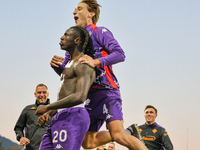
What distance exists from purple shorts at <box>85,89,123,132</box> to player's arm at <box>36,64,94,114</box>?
2.08ft

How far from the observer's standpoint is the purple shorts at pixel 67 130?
336 centimetres

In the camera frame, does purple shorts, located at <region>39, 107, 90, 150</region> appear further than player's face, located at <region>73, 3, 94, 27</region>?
No

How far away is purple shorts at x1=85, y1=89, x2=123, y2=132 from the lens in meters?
4.09

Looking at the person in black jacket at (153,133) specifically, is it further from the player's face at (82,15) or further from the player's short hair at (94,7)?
the player's face at (82,15)

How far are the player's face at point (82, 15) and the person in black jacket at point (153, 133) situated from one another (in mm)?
4505

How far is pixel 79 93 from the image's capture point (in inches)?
136

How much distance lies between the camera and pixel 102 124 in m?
4.46

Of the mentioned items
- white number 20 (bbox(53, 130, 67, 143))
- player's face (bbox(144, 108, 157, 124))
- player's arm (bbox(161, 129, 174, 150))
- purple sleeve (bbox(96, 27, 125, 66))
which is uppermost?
purple sleeve (bbox(96, 27, 125, 66))

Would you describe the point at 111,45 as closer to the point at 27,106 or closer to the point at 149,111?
the point at 27,106

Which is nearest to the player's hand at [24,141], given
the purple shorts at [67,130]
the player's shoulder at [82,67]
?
the purple shorts at [67,130]

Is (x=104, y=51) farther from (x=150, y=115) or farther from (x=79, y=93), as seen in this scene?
(x=150, y=115)

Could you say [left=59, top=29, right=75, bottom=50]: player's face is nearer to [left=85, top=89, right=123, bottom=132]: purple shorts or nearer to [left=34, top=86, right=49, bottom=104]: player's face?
[left=85, top=89, right=123, bottom=132]: purple shorts

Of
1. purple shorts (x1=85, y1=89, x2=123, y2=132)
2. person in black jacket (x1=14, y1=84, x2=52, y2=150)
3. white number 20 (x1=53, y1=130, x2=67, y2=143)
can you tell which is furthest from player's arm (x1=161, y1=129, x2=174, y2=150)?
white number 20 (x1=53, y1=130, x2=67, y2=143)

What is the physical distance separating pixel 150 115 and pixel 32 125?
10.6 feet
